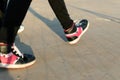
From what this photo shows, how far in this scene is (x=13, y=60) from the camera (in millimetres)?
3479

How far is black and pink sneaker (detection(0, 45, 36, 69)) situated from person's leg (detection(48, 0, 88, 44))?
717 mm

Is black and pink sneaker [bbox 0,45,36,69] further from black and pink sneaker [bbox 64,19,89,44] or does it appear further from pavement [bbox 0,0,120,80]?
black and pink sneaker [bbox 64,19,89,44]

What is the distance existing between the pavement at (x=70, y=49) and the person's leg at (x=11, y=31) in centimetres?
8

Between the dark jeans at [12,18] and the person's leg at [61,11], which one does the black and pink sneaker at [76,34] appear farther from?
the dark jeans at [12,18]

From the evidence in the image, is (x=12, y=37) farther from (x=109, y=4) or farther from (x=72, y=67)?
(x=109, y=4)

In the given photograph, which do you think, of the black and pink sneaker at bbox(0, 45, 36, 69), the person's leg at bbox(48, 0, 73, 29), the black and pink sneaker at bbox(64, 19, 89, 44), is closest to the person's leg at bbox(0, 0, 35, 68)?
the black and pink sneaker at bbox(0, 45, 36, 69)

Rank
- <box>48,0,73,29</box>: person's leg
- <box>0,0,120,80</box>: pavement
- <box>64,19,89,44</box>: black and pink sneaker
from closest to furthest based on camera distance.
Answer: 1. <box>0,0,120,80</box>: pavement
2. <box>48,0,73,29</box>: person's leg
3. <box>64,19,89,44</box>: black and pink sneaker

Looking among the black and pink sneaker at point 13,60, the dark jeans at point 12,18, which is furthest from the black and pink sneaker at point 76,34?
the dark jeans at point 12,18

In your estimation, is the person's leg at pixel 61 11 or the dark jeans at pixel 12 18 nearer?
the dark jeans at pixel 12 18

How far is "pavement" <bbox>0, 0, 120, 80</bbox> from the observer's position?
3.36 meters

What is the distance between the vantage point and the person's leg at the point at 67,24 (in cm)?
398

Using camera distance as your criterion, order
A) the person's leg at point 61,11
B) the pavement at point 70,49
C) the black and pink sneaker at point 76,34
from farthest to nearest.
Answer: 1. the black and pink sneaker at point 76,34
2. the person's leg at point 61,11
3. the pavement at point 70,49

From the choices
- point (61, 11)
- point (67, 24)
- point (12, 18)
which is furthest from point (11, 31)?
point (67, 24)

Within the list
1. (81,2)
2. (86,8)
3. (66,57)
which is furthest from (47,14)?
(66,57)
